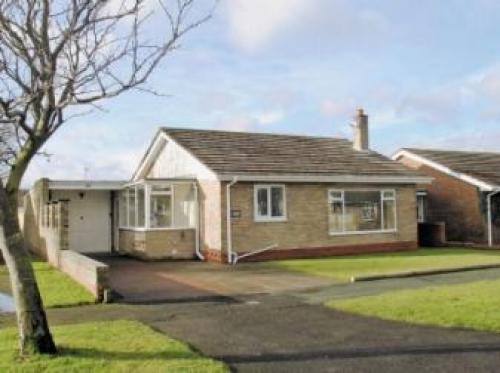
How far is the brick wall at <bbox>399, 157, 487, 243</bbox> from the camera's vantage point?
1132 inches

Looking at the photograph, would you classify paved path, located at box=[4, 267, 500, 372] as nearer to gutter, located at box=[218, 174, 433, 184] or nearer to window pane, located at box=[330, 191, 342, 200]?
gutter, located at box=[218, 174, 433, 184]

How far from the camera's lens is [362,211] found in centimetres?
2511

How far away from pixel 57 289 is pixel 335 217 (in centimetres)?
1198

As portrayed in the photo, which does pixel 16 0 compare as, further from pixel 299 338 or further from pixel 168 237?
pixel 168 237

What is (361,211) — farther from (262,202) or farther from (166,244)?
(166,244)

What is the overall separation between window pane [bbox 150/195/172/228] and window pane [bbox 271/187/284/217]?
12.3ft

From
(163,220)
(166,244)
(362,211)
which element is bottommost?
(166,244)

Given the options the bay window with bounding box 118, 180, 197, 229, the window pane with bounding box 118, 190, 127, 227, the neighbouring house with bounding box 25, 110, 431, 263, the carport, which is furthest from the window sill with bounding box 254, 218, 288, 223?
the carport

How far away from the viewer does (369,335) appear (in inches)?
363

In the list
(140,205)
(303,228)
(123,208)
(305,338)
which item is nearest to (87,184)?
(123,208)

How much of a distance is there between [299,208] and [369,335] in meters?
14.0

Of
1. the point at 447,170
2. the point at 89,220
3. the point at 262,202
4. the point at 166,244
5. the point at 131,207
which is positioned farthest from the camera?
the point at 447,170

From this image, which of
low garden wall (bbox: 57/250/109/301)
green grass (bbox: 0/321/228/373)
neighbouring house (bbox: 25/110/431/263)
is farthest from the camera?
neighbouring house (bbox: 25/110/431/263)

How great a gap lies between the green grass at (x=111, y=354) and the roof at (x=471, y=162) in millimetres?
22256
